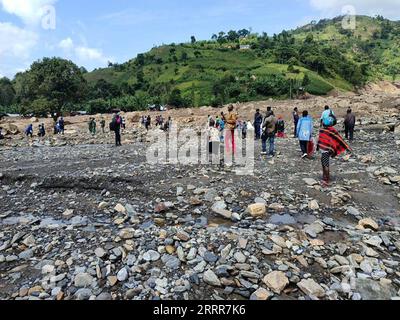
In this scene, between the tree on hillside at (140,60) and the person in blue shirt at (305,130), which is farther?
the tree on hillside at (140,60)

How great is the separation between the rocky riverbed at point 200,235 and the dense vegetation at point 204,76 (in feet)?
175

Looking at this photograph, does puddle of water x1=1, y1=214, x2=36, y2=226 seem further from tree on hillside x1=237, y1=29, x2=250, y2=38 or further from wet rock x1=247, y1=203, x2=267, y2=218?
tree on hillside x1=237, y1=29, x2=250, y2=38

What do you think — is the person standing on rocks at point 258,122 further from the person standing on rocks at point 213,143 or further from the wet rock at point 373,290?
the wet rock at point 373,290

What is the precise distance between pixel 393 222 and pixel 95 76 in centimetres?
14090

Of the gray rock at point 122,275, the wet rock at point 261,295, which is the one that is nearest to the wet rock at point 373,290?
the wet rock at point 261,295

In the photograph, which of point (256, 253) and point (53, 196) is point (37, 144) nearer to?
point (53, 196)

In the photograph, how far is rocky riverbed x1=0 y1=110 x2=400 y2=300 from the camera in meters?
5.81

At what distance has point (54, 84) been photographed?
60594 mm

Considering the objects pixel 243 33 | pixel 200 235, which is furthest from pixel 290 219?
pixel 243 33

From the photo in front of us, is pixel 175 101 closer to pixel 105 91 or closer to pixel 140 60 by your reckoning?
pixel 105 91

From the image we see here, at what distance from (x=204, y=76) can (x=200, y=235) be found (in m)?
92.8

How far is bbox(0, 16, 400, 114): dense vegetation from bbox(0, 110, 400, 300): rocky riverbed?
5340 cm

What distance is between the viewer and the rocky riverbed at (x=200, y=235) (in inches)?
229

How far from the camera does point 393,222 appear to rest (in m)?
8.40
